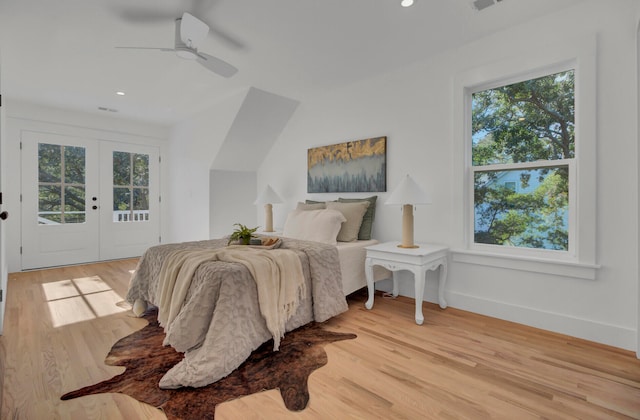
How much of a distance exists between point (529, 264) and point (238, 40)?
2987 mm

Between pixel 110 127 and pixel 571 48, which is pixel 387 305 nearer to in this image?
pixel 571 48

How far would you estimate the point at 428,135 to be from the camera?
300 centimetres

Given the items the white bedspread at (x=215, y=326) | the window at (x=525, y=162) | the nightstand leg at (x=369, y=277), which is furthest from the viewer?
the nightstand leg at (x=369, y=277)

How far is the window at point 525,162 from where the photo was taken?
7.77 ft

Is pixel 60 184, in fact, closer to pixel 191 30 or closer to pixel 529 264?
pixel 191 30

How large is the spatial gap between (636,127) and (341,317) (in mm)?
2434

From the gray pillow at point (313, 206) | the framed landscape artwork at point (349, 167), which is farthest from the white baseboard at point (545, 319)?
the gray pillow at point (313, 206)

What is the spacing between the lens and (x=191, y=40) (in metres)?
2.30

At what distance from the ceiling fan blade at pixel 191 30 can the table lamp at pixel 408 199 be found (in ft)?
6.25

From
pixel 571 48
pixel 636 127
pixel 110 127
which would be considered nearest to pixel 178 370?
pixel 636 127

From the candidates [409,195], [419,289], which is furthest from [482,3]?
[419,289]

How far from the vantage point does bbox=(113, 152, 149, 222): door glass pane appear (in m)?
5.16

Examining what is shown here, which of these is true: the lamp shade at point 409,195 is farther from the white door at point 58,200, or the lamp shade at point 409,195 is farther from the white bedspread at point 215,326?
the white door at point 58,200

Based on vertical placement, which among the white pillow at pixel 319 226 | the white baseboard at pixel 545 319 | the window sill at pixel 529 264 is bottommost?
the white baseboard at pixel 545 319
